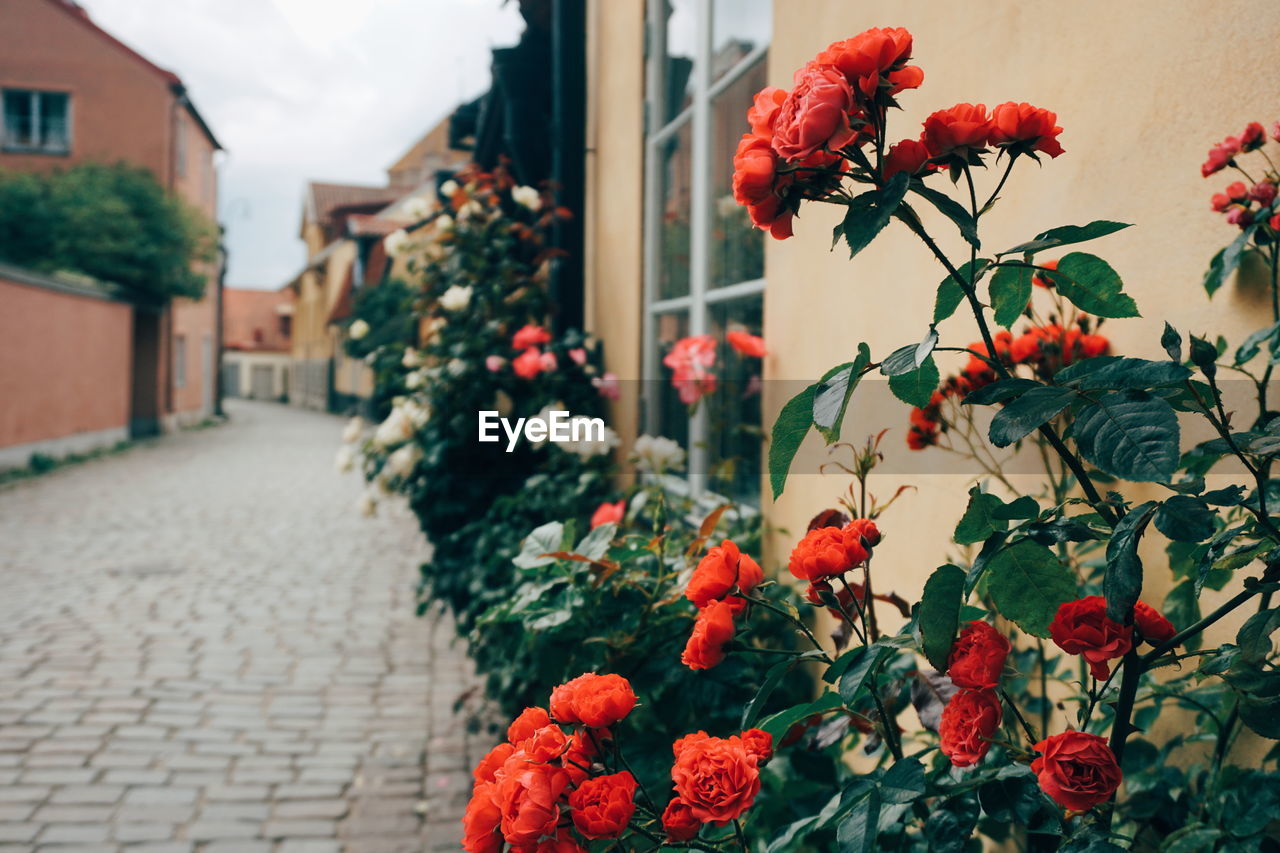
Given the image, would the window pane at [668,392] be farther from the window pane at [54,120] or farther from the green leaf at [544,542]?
the window pane at [54,120]

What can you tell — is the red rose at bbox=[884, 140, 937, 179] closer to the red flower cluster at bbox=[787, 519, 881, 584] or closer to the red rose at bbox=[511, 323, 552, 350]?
the red flower cluster at bbox=[787, 519, 881, 584]

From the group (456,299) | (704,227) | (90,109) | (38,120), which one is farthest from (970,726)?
(38,120)

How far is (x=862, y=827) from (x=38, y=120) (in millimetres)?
23105

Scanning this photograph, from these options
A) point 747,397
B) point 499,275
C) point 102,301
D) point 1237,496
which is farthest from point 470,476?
point 102,301

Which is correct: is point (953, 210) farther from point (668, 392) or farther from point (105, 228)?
point (105, 228)

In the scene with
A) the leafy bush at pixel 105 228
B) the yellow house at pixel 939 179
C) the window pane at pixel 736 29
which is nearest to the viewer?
the yellow house at pixel 939 179

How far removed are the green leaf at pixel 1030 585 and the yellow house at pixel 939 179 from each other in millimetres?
545

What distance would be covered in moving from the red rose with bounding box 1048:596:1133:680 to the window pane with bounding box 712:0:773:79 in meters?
2.45

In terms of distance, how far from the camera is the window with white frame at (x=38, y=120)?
19.5 m

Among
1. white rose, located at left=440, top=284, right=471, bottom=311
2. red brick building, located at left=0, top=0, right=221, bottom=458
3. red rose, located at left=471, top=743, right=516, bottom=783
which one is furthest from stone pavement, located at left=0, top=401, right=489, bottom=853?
red brick building, located at left=0, top=0, right=221, bottom=458

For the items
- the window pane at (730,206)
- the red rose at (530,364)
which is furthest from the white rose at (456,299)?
the window pane at (730,206)

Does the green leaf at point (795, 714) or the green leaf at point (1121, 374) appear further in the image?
the green leaf at point (795, 714)

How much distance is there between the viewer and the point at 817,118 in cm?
88

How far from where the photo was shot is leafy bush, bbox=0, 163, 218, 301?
17578 millimetres
